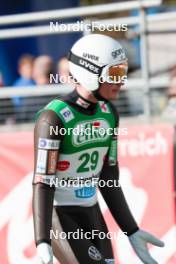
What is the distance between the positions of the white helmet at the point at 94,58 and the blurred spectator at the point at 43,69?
9.67 feet

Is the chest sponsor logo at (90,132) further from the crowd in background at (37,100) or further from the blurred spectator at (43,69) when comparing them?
the blurred spectator at (43,69)

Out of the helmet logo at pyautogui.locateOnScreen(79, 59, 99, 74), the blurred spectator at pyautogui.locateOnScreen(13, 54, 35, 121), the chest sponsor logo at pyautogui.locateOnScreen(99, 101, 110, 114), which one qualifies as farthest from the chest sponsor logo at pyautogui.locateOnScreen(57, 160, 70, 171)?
the blurred spectator at pyautogui.locateOnScreen(13, 54, 35, 121)

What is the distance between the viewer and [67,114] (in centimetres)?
457

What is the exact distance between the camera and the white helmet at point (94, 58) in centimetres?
457

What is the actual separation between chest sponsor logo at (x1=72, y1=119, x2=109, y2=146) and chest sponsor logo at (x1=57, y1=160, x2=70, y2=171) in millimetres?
119

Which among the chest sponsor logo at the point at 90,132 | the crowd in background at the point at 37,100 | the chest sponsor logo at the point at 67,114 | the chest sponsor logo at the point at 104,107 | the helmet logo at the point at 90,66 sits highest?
the helmet logo at the point at 90,66

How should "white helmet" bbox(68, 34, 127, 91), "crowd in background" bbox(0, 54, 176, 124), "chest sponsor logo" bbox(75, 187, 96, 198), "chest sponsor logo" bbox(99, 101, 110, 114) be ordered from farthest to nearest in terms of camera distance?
"crowd in background" bbox(0, 54, 176, 124), "chest sponsor logo" bbox(99, 101, 110, 114), "chest sponsor logo" bbox(75, 187, 96, 198), "white helmet" bbox(68, 34, 127, 91)

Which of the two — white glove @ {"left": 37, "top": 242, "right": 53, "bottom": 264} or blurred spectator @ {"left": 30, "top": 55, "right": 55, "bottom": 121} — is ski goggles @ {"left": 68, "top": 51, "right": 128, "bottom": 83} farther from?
blurred spectator @ {"left": 30, "top": 55, "right": 55, "bottom": 121}

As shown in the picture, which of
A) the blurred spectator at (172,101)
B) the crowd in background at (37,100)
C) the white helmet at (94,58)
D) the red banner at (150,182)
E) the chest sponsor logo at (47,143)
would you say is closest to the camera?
the chest sponsor logo at (47,143)

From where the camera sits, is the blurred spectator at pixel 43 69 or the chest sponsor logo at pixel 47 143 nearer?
the chest sponsor logo at pixel 47 143

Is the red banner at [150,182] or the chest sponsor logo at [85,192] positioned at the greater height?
the chest sponsor logo at [85,192]

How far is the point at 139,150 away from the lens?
7.00m

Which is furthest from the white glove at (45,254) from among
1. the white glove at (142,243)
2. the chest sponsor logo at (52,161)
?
the white glove at (142,243)

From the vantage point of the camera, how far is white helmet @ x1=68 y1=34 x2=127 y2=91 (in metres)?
4.57
